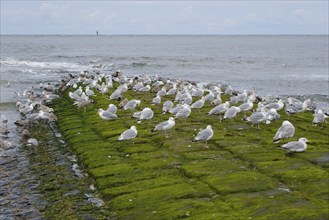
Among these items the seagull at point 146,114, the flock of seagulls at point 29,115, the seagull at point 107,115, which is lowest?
the flock of seagulls at point 29,115

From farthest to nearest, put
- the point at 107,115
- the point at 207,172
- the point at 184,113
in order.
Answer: the point at 107,115
the point at 184,113
the point at 207,172

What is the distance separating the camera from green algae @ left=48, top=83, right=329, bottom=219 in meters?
10.7

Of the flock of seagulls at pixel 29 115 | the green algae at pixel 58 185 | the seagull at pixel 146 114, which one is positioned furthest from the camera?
the seagull at pixel 146 114

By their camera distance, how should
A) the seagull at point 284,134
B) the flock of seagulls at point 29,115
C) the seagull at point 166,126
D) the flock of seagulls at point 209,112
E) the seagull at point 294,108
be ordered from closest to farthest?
the seagull at point 284,134 < the flock of seagulls at point 209,112 < the seagull at point 166,126 < the flock of seagulls at point 29,115 < the seagull at point 294,108

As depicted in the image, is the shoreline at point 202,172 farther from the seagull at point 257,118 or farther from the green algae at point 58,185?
the seagull at point 257,118

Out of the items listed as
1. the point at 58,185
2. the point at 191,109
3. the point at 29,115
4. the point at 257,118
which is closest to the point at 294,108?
the point at 257,118

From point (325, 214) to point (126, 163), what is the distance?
677 cm

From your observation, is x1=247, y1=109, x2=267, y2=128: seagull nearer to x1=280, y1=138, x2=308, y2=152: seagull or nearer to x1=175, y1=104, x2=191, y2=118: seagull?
x1=175, y1=104, x2=191, y2=118: seagull

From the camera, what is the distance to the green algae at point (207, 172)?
35.1 feet

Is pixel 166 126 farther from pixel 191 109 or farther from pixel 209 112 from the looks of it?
pixel 191 109

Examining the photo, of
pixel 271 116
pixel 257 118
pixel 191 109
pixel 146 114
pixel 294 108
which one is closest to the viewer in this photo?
pixel 257 118

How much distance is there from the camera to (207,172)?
43.0ft

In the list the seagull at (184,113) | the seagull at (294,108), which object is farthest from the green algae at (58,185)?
the seagull at (294,108)

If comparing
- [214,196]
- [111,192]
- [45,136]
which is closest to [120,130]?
[45,136]
